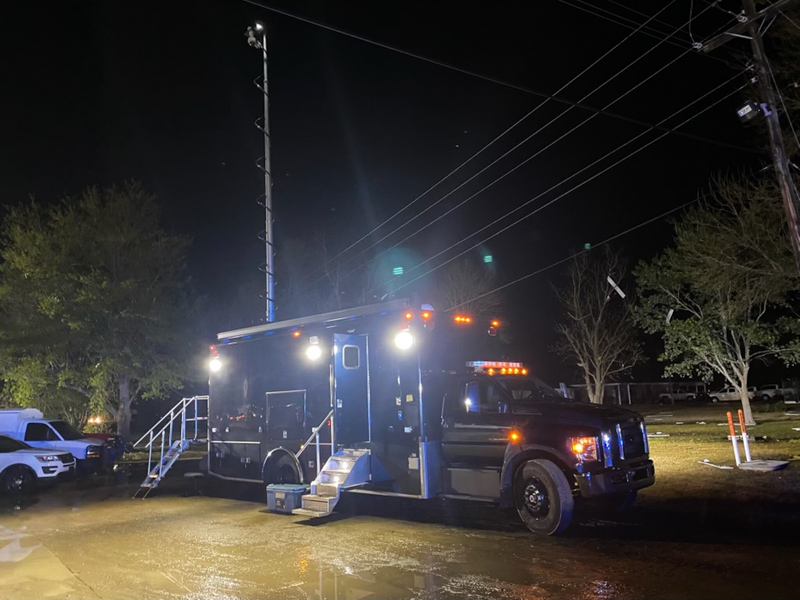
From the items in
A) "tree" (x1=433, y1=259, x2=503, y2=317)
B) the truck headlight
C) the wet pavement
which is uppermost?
"tree" (x1=433, y1=259, x2=503, y2=317)

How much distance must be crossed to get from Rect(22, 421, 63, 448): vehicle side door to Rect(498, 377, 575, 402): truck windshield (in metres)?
14.1

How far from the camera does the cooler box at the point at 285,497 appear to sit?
10492 millimetres

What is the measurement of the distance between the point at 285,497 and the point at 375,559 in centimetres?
345

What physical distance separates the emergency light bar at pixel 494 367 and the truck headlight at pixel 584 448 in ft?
6.73

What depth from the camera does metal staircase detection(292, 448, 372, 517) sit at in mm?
9984

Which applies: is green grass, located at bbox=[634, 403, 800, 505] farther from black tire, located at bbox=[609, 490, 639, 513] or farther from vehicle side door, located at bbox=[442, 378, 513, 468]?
vehicle side door, located at bbox=[442, 378, 513, 468]

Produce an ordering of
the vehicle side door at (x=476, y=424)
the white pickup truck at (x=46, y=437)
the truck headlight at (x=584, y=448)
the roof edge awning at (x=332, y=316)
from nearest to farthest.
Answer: the truck headlight at (x=584, y=448), the vehicle side door at (x=476, y=424), the roof edge awning at (x=332, y=316), the white pickup truck at (x=46, y=437)

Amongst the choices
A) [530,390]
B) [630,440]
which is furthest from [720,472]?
[530,390]

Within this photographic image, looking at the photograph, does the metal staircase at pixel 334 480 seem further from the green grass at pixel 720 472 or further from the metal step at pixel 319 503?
the green grass at pixel 720 472

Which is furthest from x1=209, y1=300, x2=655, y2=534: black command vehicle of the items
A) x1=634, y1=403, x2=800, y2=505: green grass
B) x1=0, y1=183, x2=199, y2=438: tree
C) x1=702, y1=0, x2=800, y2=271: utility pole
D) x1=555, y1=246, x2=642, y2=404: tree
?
x1=555, y1=246, x2=642, y2=404: tree

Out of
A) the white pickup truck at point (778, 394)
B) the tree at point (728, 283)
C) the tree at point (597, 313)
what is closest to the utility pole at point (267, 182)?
Result: the tree at point (728, 283)

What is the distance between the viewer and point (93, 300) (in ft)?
72.9

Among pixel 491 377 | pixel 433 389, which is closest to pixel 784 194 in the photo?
pixel 491 377

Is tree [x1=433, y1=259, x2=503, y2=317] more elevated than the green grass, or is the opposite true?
tree [x1=433, y1=259, x2=503, y2=317]
